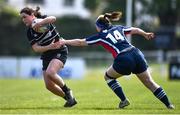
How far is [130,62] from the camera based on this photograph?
1455cm

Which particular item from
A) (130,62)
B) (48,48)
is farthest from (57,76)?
(130,62)

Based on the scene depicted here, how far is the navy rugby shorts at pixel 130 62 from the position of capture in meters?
14.6

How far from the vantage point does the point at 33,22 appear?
15219 mm

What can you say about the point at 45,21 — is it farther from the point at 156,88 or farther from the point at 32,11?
the point at 156,88

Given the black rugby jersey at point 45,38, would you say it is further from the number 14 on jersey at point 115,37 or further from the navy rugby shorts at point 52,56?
the number 14 on jersey at point 115,37

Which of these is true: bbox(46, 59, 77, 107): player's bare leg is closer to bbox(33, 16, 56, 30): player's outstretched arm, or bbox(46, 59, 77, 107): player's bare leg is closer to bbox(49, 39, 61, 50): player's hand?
bbox(49, 39, 61, 50): player's hand

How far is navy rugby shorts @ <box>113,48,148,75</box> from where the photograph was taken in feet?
47.8

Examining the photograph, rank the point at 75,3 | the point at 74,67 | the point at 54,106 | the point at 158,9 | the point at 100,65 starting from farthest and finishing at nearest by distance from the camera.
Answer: the point at 75,3, the point at 158,9, the point at 100,65, the point at 74,67, the point at 54,106

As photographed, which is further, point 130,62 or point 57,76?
point 57,76

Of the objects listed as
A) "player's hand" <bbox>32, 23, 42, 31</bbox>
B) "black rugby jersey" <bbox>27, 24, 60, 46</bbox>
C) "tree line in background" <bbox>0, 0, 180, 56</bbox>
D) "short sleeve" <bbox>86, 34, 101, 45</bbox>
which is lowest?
"tree line in background" <bbox>0, 0, 180, 56</bbox>

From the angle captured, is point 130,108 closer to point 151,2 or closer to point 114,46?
point 114,46

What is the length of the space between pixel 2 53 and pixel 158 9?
40.2ft

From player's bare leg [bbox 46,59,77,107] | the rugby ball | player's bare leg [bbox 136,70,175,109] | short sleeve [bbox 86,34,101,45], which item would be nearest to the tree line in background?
player's bare leg [bbox 46,59,77,107]

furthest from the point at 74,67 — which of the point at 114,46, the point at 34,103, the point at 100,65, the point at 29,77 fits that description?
the point at 114,46
